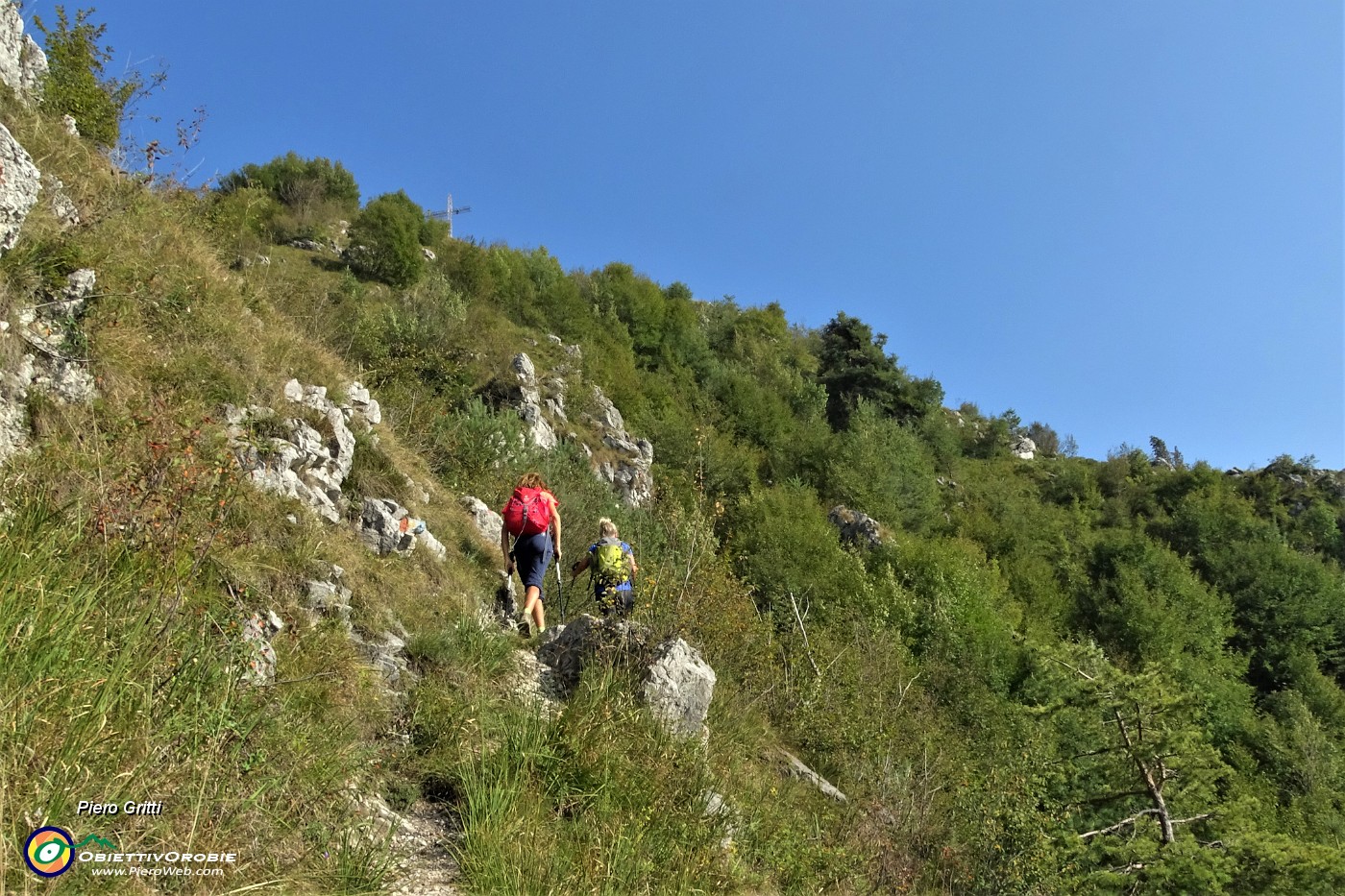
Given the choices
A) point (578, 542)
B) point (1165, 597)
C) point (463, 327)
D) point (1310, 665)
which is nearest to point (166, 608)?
point (578, 542)

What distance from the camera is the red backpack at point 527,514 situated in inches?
241

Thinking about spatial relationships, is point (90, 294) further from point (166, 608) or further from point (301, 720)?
point (301, 720)

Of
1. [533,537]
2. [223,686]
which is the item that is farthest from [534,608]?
[223,686]

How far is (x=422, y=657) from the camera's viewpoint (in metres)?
4.49

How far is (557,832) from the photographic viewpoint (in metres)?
3.10

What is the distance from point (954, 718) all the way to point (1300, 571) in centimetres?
2323

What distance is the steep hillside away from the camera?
237cm

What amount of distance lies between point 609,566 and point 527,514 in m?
0.96

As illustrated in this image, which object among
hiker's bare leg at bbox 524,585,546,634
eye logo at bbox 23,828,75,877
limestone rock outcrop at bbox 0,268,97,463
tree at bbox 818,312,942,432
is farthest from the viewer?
tree at bbox 818,312,942,432

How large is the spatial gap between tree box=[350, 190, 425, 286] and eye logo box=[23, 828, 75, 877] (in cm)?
1962

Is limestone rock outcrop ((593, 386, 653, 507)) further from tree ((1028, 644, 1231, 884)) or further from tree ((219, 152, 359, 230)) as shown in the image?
tree ((219, 152, 359, 230))

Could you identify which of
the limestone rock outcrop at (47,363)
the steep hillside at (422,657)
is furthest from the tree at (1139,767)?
the limestone rock outcrop at (47,363)

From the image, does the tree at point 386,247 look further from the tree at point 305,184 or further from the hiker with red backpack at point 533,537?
the hiker with red backpack at point 533,537

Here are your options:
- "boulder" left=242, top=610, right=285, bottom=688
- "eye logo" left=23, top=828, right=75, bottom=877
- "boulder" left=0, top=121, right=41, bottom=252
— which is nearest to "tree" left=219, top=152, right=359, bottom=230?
"boulder" left=0, top=121, right=41, bottom=252
